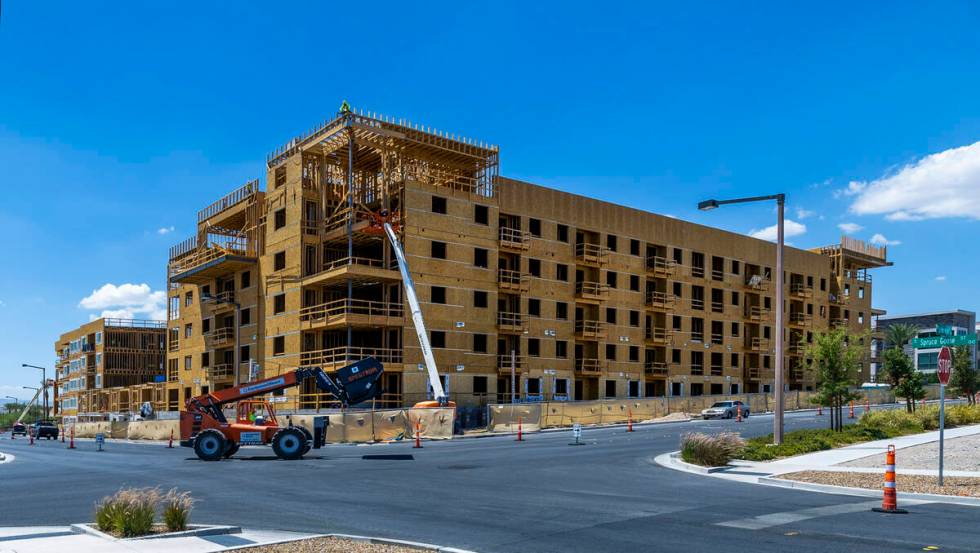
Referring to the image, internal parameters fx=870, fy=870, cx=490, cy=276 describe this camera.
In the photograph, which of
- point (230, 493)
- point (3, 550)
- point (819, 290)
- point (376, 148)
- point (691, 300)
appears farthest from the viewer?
point (819, 290)

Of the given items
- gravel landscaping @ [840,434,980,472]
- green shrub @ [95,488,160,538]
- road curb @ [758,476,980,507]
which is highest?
green shrub @ [95,488,160,538]

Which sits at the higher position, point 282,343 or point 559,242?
point 559,242

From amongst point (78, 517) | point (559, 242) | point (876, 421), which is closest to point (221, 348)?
point (559, 242)

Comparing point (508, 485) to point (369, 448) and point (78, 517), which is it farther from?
point (369, 448)

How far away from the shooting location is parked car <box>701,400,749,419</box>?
54.6 m

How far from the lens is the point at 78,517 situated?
15164 mm

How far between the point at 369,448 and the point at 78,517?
23217 millimetres

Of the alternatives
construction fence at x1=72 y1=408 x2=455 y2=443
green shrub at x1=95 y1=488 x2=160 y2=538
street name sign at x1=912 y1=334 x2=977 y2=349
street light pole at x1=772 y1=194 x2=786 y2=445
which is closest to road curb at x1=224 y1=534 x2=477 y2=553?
green shrub at x1=95 y1=488 x2=160 y2=538

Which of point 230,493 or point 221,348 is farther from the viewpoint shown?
point 221,348

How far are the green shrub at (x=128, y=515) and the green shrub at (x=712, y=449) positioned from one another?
597 inches

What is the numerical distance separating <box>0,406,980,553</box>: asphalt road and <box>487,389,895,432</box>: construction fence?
2170 centimetres

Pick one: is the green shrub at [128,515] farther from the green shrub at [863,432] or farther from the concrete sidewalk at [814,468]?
the green shrub at [863,432]

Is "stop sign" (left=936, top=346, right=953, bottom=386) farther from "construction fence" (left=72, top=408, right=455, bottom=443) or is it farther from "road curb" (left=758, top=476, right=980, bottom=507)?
"construction fence" (left=72, top=408, right=455, bottom=443)

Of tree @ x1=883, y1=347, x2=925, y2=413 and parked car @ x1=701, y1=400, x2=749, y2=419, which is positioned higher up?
tree @ x1=883, y1=347, x2=925, y2=413
